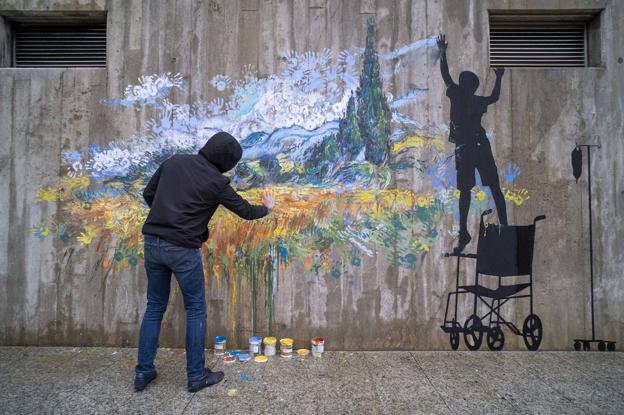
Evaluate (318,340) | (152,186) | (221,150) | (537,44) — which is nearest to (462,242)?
(318,340)

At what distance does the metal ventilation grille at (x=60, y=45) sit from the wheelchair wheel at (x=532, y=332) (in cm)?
505

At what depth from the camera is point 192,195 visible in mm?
3002

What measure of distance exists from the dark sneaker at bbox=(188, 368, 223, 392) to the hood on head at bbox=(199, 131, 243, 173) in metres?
1.67

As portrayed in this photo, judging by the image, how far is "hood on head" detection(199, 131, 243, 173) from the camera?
10.1ft

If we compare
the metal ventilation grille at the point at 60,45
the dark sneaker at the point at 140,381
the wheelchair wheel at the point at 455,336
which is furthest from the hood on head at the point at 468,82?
the dark sneaker at the point at 140,381

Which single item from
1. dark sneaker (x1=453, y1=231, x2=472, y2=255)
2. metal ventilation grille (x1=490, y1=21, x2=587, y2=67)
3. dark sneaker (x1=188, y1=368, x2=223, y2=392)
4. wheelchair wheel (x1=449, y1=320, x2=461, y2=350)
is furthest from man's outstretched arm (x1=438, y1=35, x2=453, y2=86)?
dark sneaker (x1=188, y1=368, x2=223, y2=392)

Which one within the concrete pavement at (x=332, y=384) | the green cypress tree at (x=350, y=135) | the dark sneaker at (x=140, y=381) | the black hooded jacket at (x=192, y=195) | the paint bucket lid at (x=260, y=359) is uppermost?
the green cypress tree at (x=350, y=135)

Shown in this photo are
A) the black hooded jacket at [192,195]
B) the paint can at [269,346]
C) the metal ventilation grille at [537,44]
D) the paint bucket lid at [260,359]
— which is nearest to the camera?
the black hooded jacket at [192,195]

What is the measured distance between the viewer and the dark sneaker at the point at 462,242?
392cm

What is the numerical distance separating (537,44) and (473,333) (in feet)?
9.98

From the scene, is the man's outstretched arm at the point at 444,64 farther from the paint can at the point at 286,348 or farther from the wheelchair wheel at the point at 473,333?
the paint can at the point at 286,348

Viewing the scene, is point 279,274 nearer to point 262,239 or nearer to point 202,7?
point 262,239

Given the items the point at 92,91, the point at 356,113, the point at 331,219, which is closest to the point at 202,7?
the point at 92,91

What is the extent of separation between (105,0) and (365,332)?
4219mm
